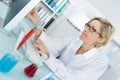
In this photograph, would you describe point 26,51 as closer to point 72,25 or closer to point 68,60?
point 68,60

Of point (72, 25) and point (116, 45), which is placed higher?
point (72, 25)

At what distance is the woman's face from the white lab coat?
0.09m

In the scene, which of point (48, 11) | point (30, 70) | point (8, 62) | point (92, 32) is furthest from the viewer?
point (48, 11)

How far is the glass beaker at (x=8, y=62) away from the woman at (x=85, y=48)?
40cm

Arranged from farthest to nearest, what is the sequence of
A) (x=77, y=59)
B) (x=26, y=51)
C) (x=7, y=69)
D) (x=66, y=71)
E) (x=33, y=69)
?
(x=77, y=59), (x=66, y=71), (x=26, y=51), (x=33, y=69), (x=7, y=69)

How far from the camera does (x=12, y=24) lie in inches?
61.8

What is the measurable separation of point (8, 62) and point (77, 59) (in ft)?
2.44

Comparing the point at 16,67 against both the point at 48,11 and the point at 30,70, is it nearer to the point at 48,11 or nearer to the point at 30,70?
the point at 30,70

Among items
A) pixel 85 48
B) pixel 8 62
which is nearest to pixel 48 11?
pixel 85 48

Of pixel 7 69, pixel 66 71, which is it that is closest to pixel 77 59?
pixel 66 71

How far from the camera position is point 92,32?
1833 millimetres

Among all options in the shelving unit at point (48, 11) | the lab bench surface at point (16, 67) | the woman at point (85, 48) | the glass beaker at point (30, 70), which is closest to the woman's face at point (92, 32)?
the woman at point (85, 48)

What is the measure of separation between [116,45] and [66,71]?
67.6 inches

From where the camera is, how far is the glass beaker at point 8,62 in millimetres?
1233
